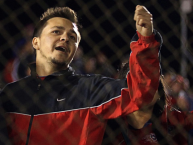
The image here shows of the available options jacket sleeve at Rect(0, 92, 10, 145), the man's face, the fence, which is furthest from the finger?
the fence

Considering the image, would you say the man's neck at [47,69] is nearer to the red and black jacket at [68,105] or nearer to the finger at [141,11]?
the red and black jacket at [68,105]

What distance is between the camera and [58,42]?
41.4 inches

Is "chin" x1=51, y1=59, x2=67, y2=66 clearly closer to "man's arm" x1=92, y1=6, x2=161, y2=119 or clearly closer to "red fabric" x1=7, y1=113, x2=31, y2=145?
Result: "red fabric" x1=7, y1=113, x2=31, y2=145

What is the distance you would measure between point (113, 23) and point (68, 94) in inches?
81.1

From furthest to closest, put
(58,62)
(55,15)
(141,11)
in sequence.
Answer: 1. (55,15)
2. (58,62)
3. (141,11)

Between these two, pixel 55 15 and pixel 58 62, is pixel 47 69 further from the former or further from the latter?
pixel 55 15

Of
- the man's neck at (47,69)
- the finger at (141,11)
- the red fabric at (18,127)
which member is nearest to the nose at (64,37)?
the man's neck at (47,69)

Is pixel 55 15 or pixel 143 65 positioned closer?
pixel 143 65

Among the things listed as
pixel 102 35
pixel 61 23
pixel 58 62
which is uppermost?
pixel 61 23

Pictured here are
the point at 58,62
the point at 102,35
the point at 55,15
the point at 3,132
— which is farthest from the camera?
the point at 102,35

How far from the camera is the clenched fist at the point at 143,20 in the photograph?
68cm

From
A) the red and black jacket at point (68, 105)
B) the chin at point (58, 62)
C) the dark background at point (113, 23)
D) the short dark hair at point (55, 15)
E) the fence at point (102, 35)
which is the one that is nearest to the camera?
the red and black jacket at point (68, 105)

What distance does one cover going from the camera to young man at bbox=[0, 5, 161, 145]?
29.7 inches

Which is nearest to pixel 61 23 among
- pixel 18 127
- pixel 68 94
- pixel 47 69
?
pixel 47 69
